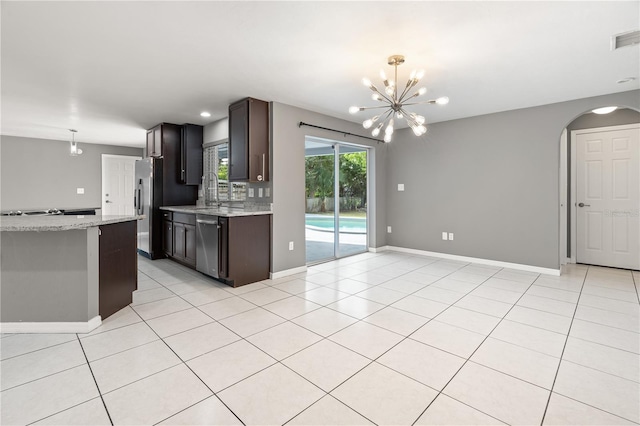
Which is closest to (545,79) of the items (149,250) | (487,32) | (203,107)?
(487,32)

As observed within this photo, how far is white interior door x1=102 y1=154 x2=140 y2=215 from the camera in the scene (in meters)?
7.43

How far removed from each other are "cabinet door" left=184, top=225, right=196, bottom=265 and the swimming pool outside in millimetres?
1706

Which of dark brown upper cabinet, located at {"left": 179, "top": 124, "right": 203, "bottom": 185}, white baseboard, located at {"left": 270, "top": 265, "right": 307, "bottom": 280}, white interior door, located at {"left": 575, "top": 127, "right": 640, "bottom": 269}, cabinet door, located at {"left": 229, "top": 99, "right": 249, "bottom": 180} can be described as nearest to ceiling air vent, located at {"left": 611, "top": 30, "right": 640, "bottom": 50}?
white interior door, located at {"left": 575, "top": 127, "right": 640, "bottom": 269}

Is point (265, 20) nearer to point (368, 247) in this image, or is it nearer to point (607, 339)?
point (607, 339)

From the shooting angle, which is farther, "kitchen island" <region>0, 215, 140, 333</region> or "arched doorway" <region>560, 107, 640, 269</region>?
"arched doorway" <region>560, 107, 640, 269</region>

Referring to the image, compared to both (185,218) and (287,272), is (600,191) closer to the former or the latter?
(287,272)

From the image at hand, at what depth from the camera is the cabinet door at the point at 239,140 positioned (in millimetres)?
4039

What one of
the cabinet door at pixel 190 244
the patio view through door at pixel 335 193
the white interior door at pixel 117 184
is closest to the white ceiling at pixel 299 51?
the patio view through door at pixel 335 193

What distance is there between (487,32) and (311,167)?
Answer: 3.17m

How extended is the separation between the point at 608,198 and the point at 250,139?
5.43 m

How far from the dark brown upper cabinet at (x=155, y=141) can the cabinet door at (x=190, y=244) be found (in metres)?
1.82

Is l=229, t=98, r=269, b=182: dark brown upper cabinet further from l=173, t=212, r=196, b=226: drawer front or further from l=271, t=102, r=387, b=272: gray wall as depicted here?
l=173, t=212, r=196, b=226: drawer front

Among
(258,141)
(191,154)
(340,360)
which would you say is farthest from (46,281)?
(191,154)

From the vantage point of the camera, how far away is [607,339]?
2389 mm
